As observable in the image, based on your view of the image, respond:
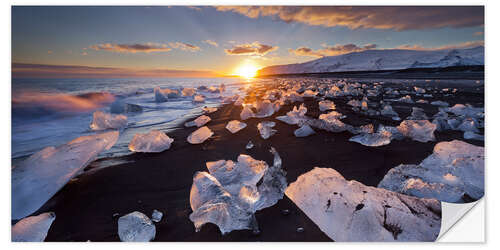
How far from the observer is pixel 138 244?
3.61ft

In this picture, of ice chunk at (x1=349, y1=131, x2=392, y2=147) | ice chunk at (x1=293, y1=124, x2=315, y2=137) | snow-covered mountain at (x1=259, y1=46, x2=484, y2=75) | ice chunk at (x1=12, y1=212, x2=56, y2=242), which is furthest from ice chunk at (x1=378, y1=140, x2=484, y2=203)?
ice chunk at (x1=12, y1=212, x2=56, y2=242)

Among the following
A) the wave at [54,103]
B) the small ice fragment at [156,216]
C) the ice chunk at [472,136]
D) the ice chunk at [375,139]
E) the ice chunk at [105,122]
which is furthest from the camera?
the ice chunk at [105,122]

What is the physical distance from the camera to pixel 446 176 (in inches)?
51.0

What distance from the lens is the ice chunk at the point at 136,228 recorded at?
107 centimetres

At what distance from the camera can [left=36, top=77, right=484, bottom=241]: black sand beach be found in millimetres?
1076

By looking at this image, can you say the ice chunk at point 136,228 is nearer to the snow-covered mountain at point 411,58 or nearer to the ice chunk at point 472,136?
the ice chunk at point 472,136

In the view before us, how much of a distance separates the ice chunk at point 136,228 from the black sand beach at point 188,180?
0.16 feet

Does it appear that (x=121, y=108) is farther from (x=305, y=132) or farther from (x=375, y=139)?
(x=375, y=139)

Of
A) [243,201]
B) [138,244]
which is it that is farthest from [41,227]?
[243,201]

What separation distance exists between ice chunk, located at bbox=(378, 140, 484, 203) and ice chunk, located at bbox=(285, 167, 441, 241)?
0.12 metres

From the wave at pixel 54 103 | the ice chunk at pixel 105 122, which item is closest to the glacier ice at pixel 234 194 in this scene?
the wave at pixel 54 103

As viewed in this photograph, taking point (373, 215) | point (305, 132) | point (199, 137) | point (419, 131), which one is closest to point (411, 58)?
point (419, 131)
